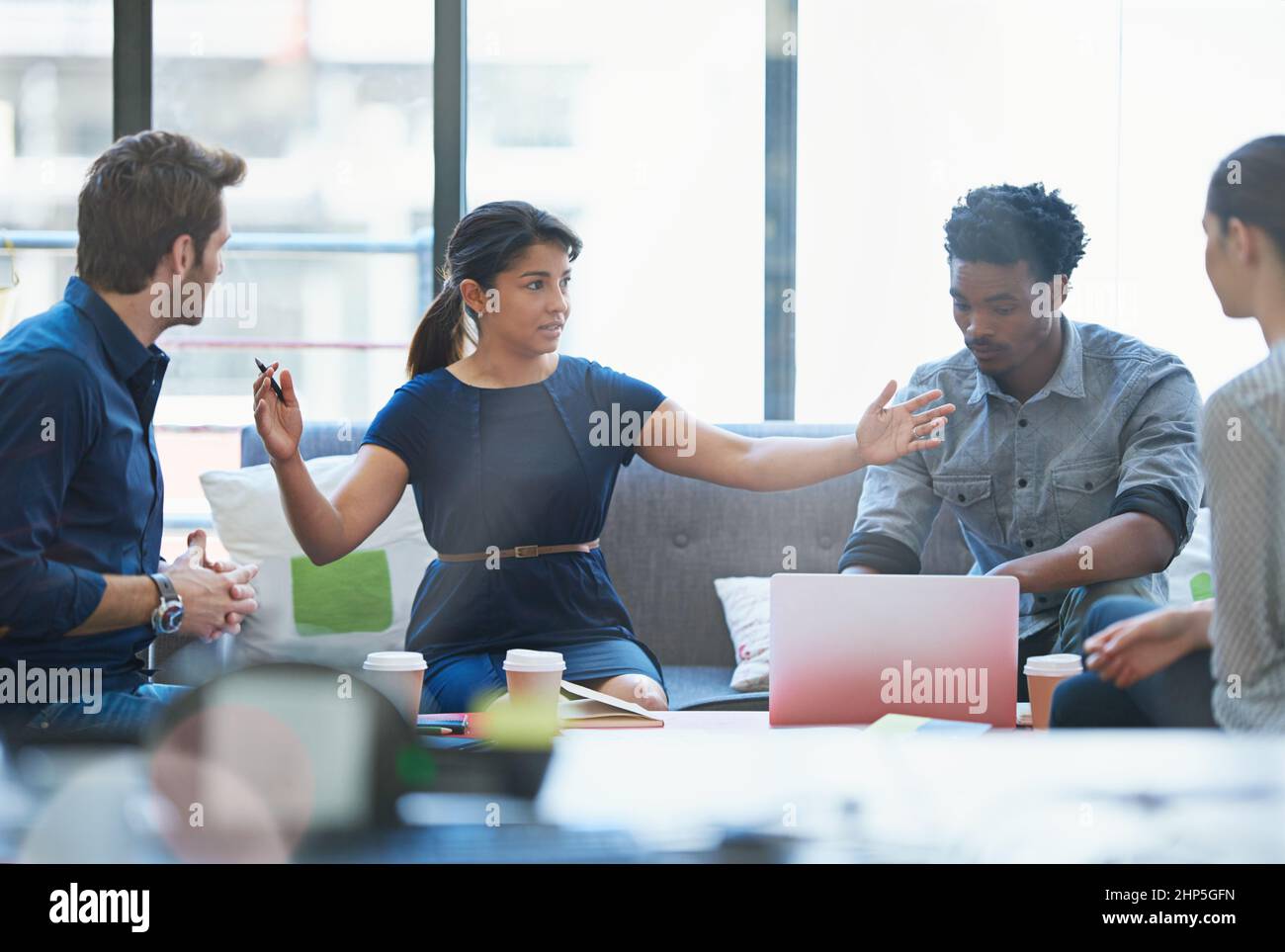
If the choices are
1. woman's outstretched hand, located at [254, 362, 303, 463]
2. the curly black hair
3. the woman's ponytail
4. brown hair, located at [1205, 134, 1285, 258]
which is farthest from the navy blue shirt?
the curly black hair

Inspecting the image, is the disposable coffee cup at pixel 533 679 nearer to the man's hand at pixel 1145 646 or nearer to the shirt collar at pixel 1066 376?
the man's hand at pixel 1145 646

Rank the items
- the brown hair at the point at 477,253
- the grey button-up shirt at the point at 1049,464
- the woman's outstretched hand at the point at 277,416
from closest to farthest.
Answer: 1. the woman's outstretched hand at the point at 277,416
2. the grey button-up shirt at the point at 1049,464
3. the brown hair at the point at 477,253

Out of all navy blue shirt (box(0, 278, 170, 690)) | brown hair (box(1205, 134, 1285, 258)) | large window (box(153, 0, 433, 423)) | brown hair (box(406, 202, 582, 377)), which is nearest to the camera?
brown hair (box(1205, 134, 1285, 258))

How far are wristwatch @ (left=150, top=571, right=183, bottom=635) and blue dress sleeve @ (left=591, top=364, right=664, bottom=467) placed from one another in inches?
28.1

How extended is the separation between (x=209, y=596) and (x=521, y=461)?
0.55m

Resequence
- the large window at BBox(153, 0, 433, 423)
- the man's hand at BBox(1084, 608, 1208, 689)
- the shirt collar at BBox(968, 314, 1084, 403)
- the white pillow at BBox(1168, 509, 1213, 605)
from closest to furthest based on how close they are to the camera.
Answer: the man's hand at BBox(1084, 608, 1208, 689) < the shirt collar at BBox(968, 314, 1084, 403) < the white pillow at BBox(1168, 509, 1213, 605) < the large window at BBox(153, 0, 433, 423)

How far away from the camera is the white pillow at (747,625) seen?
1982 millimetres

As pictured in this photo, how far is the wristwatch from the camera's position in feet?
3.91

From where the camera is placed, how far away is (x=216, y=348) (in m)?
2.83

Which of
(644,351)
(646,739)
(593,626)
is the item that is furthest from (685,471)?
(646,739)

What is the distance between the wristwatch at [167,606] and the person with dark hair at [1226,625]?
90 centimetres

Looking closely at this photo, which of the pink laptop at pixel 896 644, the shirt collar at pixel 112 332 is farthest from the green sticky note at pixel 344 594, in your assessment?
the pink laptop at pixel 896 644

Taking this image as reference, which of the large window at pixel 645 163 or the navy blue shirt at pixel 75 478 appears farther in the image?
the large window at pixel 645 163

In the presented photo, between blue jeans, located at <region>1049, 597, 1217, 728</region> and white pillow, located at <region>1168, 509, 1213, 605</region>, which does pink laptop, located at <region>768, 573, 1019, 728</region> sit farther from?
white pillow, located at <region>1168, 509, 1213, 605</region>
